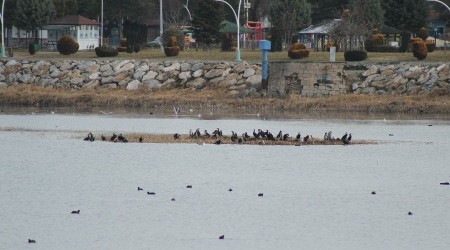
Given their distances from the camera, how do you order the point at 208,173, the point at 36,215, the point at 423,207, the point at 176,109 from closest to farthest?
the point at 36,215 → the point at 423,207 → the point at 208,173 → the point at 176,109

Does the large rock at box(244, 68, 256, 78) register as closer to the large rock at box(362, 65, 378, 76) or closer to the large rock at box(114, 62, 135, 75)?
the large rock at box(362, 65, 378, 76)

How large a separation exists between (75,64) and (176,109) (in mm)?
15011

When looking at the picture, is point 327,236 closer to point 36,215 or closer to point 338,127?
point 36,215

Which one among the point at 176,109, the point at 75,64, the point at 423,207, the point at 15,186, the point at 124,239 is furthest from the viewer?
the point at 75,64

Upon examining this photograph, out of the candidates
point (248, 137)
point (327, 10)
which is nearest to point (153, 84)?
point (248, 137)

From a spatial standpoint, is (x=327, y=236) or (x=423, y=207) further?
(x=423, y=207)

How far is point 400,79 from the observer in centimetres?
7319

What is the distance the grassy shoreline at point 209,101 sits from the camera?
2704 inches

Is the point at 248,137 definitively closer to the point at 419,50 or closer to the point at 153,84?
the point at 153,84

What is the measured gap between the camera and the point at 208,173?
39.5m

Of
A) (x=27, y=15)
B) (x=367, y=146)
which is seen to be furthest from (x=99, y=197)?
(x=27, y=15)

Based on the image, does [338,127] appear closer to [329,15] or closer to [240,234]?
[240,234]

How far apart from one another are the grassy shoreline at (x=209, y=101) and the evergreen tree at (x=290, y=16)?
→ 102 feet

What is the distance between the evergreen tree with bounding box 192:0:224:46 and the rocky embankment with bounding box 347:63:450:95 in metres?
22.5
